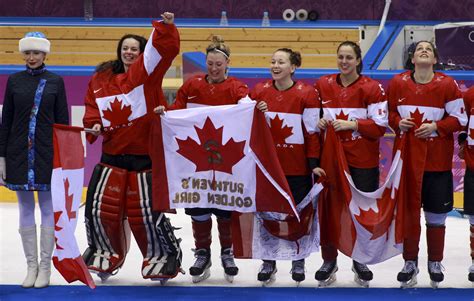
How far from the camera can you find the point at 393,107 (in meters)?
5.50

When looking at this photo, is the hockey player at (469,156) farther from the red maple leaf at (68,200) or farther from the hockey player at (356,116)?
the red maple leaf at (68,200)

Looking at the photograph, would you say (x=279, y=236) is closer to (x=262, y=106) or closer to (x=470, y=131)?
(x=262, y=106)

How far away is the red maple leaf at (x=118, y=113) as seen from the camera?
17.8 ft

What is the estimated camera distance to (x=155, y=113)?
5449 millimetres

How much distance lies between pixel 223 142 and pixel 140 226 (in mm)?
723

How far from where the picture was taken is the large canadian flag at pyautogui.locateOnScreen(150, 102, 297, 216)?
544 cm

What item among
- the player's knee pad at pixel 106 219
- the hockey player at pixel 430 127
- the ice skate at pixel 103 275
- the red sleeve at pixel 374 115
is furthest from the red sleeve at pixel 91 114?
the hockey player at pixel 430 127

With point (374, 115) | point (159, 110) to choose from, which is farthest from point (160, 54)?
point (374, 115)

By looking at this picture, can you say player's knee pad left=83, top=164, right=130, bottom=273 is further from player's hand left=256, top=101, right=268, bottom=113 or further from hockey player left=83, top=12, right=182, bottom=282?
player's hand left=256, top=101, right=268, bottom=113

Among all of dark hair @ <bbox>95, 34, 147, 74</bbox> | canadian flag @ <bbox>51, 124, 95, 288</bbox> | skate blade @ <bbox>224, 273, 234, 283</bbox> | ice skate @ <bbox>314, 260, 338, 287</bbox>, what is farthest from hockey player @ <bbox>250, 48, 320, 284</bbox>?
canadian flag @ <bbox>51, 124, 95, 288</bbox>

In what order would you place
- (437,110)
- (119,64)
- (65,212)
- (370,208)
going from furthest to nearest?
(119,64)
(370,208)
(437,110)
(65,212)

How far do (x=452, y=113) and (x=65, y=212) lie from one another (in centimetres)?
238

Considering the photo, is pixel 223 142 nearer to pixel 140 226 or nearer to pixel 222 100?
pixel 222 100

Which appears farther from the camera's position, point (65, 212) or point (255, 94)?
point (255, 94)
